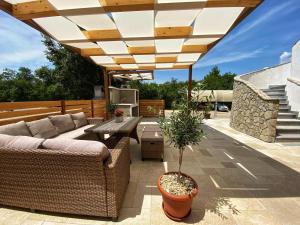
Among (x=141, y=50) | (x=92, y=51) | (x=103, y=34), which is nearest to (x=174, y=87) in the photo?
(x=103, y=34)

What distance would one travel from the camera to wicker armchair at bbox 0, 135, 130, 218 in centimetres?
166

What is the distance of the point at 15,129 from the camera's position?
8.32 feet

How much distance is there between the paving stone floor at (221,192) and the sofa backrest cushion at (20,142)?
2.65 ft

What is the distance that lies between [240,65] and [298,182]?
42.3m

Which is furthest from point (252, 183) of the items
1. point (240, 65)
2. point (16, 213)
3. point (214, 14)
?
point (240, 65)

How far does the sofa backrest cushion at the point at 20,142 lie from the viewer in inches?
68.7

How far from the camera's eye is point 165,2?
2.18m

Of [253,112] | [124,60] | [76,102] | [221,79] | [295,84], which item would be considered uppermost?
[221,79]

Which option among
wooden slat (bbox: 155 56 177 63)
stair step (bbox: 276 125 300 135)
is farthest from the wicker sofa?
stair step (bbox: 276 125 300 135)

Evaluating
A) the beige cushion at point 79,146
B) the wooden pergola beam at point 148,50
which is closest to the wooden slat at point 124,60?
the wooden pergola beam at point 148,50

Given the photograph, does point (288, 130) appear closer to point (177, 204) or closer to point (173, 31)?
point (173, 31)

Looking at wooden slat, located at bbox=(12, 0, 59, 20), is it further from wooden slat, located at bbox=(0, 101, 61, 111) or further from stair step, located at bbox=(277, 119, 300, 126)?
stair step, located at bbox=(277, 119, 300, 126)

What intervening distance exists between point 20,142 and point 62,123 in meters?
2.09

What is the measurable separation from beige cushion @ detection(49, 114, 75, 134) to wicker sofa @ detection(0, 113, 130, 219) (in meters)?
1.89
